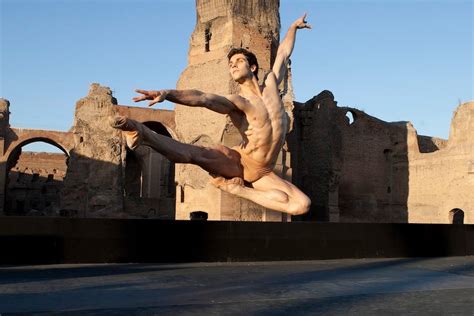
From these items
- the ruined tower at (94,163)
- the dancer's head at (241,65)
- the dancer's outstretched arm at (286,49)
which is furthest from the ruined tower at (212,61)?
the dancer's head at (241,65)

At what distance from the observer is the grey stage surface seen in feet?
11.2

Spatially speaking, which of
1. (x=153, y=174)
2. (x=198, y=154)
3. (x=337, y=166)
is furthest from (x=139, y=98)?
(x=153, y=174)

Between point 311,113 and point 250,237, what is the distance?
17128 millimetres

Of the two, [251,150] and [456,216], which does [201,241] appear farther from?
[456,216]

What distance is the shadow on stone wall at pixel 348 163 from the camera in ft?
75.6

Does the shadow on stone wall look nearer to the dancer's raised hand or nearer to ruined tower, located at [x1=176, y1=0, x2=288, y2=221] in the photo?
ruined tower, located at [x1=176, y1=0, x2=288, y2=221]

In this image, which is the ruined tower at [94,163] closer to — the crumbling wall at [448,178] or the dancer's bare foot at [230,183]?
the crumbling wall at [448,178]

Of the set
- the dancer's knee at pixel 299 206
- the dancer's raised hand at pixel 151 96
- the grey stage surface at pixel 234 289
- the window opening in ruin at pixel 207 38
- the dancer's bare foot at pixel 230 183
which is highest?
the window opening in ruin at pixel 207 38

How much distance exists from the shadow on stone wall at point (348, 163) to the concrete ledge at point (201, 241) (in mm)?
13389

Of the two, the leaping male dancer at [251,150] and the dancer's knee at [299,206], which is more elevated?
the leaping male dancer at [251,150]

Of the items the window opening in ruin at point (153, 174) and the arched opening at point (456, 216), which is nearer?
the arched opening at point (456, 216)

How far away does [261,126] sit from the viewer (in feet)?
20.9

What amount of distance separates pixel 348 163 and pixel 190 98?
19.7 m

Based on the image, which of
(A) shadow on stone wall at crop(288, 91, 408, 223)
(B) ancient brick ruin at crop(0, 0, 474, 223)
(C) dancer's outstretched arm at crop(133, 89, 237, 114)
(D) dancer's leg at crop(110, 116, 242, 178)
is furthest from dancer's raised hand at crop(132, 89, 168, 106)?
(A) shadow on stone wall at crop(288, 91, 408, 223)
